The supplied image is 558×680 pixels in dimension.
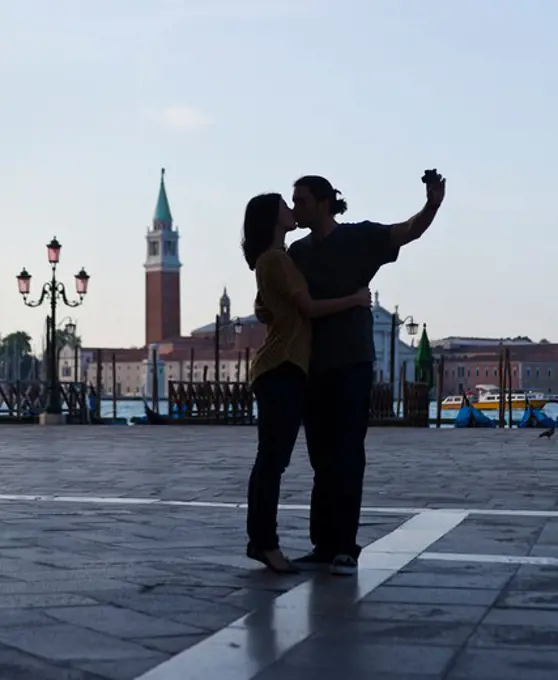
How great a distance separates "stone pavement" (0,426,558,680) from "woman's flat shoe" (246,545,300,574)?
56mm

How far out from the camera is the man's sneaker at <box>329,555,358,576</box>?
4.34 metres

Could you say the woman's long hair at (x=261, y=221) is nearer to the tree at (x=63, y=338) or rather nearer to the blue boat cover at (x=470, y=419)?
the blue boat cover at (x=470, y=419)

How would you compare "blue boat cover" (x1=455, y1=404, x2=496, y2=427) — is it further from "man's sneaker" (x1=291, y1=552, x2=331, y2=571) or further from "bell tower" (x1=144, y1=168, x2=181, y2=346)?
"bell tower" (x1=144, y1=168, x2=181, y2=346)

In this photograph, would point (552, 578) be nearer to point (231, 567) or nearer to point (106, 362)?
point (231, 567)

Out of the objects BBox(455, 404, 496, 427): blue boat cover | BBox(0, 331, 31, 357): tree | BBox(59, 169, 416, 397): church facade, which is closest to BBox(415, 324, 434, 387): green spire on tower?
BBox(455, 404, 496, 427): blue boat cover

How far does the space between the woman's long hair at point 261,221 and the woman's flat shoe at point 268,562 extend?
2.92 ft

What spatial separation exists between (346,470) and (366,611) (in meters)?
0.88

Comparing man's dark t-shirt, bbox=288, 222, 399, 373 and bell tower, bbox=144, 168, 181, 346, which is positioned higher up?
bell tower, bbox=144, 168, 181, 346

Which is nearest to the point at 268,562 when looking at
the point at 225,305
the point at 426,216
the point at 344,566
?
the point at 344,566

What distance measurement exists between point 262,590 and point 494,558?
103 cm

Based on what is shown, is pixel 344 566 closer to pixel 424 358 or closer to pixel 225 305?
pixel 424 358

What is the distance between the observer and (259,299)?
457 centimetres

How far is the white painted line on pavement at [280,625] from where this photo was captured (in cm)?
297

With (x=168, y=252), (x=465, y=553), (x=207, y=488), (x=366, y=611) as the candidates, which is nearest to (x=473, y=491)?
(x=207, y=488)
